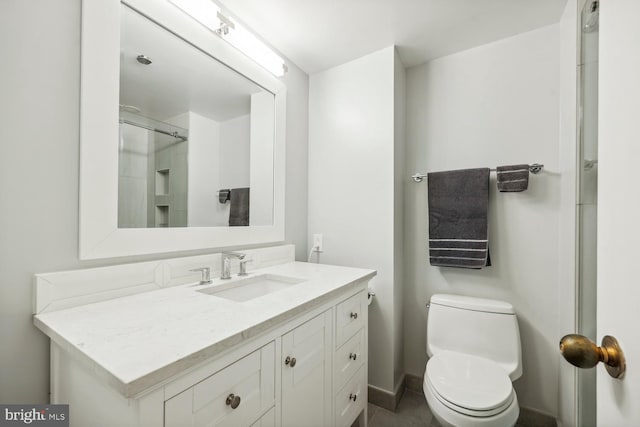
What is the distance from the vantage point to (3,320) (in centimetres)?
75

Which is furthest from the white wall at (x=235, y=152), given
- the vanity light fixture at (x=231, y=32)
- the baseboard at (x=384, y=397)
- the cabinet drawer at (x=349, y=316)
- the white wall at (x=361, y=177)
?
the baseboard at (x=384, y=397)

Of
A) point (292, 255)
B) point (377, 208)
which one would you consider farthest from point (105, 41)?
point (377, 208)

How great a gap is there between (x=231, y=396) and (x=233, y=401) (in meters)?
0.01

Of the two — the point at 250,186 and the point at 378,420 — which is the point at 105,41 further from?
the point at 378,420

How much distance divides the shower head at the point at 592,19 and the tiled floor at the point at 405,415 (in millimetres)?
2005

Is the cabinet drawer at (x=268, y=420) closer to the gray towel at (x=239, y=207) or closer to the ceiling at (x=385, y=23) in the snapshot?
the gray towel at (x=239, y=207)

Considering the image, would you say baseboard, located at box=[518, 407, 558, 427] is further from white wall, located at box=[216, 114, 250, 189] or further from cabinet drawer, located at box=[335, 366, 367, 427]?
white wall, located at box=[216, 114, 250, 189]

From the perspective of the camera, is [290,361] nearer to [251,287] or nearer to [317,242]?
[251,287]

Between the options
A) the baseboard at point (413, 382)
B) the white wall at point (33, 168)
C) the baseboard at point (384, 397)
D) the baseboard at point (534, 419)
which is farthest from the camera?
the baseboard at point (413, 382)

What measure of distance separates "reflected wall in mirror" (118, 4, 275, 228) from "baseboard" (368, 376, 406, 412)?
1.26 metres

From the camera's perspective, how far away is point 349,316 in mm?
1281

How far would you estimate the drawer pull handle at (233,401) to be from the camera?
70 centimetres

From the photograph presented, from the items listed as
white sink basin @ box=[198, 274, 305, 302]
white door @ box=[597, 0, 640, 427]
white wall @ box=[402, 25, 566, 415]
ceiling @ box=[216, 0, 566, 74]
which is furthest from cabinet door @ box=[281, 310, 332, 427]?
ceiling @ box=[216, 0, 566, 74]

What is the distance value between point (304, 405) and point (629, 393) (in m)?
0.89
